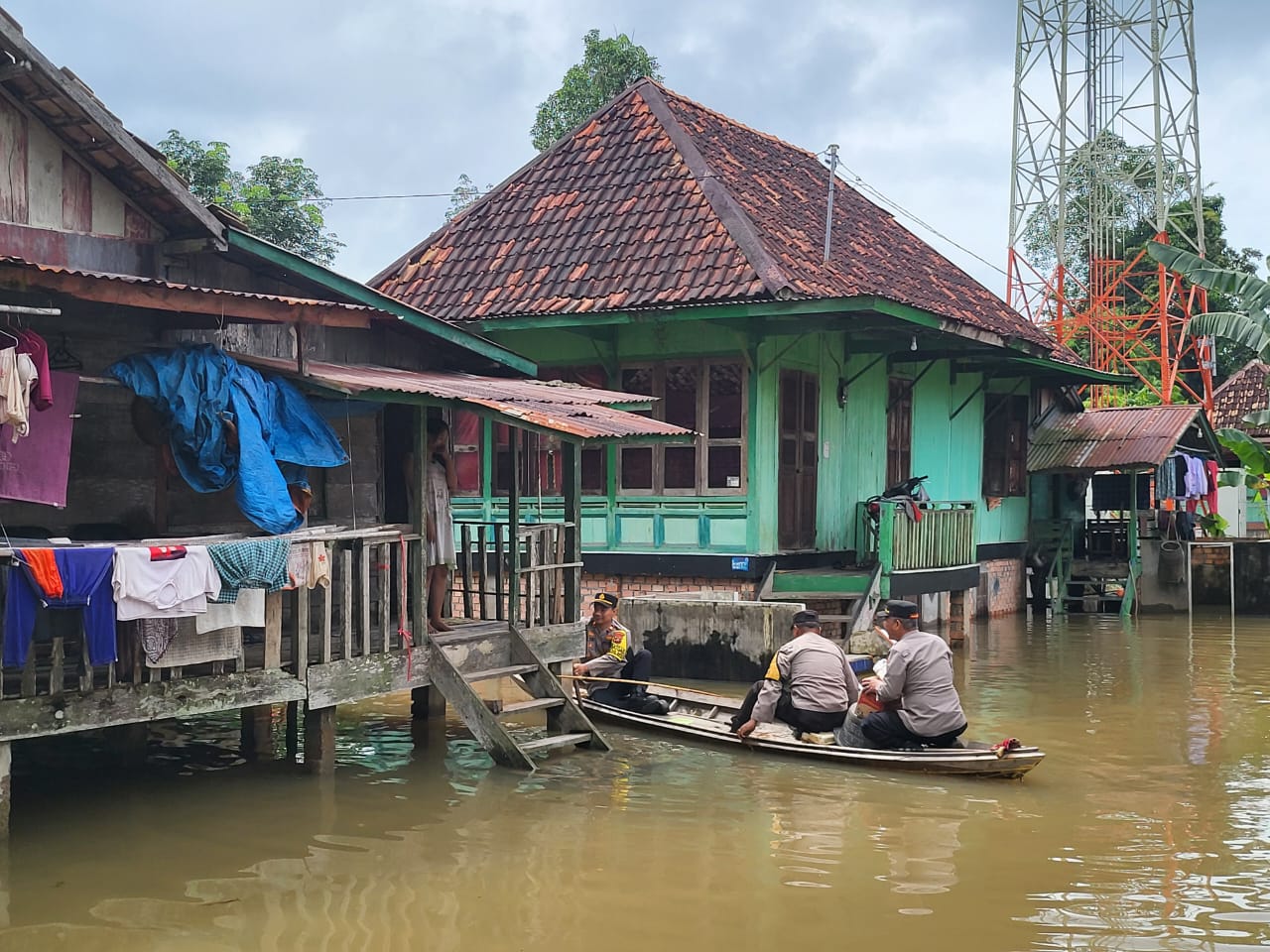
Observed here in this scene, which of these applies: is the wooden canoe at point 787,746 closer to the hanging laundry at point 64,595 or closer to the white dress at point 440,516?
the white dress at point 440,516

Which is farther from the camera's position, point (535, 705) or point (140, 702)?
point (535, 705)

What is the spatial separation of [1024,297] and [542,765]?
81.9 ft

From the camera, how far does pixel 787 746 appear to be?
10516 mm

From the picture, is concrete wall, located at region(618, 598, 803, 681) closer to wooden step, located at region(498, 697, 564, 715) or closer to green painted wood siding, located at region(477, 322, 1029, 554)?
green painted wood siding, located at region(477, 322, 1029, 554)

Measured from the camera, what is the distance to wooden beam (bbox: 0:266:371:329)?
25.3ft

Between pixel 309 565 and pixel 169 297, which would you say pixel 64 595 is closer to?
pixel 309 565

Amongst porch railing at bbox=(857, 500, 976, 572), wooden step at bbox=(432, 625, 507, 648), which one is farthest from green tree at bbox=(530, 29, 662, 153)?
wooden step at bbox=(432, 625, 507, 648)

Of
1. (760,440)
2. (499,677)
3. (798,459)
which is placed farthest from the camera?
(798,459)

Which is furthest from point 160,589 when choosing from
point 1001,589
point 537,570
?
point 1001,589

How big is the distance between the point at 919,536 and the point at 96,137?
33.8 ft

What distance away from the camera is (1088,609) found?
22.8m

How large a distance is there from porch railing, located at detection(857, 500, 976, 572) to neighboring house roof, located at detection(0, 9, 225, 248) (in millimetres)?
8459

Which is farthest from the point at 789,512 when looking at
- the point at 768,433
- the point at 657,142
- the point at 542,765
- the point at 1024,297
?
the point at 1024,297

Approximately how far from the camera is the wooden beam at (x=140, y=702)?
7.70m
